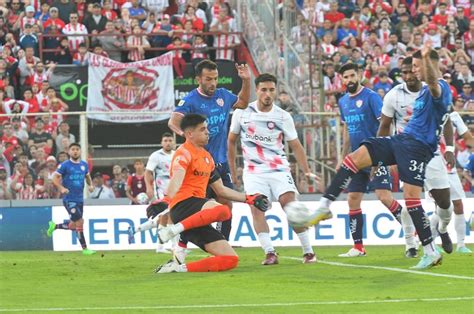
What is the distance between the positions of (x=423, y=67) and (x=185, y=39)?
17.5m

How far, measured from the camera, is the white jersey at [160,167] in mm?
21031

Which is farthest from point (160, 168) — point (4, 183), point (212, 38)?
point (212, 38)

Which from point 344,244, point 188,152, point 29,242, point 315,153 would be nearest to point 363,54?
point 315,153

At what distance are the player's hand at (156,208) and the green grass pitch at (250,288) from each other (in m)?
0.69

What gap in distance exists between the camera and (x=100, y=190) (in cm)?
2448

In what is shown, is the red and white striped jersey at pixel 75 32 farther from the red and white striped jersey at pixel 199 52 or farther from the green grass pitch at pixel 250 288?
the green grass pitch at pixel 250 288

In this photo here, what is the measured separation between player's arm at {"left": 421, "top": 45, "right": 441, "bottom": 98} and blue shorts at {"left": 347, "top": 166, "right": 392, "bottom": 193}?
3729 millimetres

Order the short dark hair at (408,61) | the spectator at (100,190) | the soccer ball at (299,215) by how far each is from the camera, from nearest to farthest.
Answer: the soccer ball at (299,215) < the short dark hair at (408,61) < the spectator at (100,190)

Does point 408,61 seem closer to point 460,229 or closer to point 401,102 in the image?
point 401,102

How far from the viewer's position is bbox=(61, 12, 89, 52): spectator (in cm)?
2930

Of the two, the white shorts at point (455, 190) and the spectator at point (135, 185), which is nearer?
the white shorts at point (455, 190)

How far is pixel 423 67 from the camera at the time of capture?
13117mm

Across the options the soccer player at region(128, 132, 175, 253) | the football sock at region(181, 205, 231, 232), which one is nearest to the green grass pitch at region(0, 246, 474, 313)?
the football sock at region(181, 205, 231, 232)

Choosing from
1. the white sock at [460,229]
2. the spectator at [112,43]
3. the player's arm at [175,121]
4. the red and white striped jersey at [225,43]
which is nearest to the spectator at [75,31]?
the spectator at [112,43]
